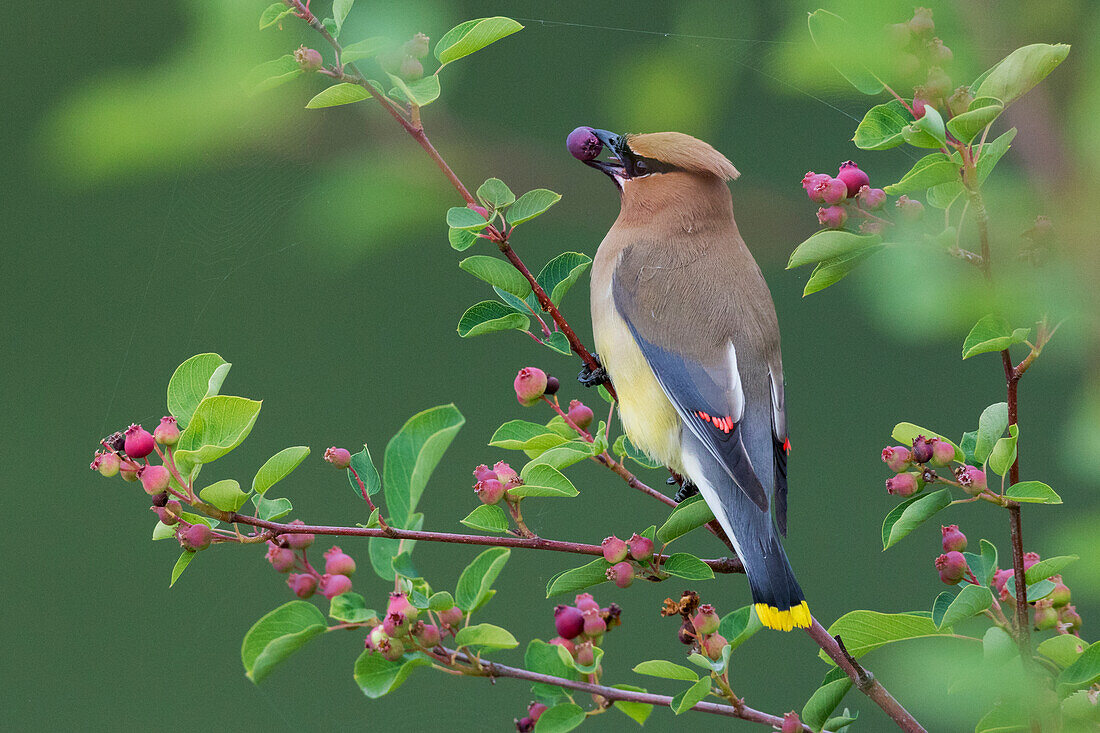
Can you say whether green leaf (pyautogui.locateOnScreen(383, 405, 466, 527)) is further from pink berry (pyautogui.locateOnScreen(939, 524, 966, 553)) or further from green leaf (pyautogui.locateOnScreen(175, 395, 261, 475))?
pink berry (pyautogui.locateOnScreen(939, 524, 966, 553))

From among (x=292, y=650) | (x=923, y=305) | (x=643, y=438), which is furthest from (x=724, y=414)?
(x=292, y=650)

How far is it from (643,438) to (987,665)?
473 millimetres

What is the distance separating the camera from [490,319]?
3.36 ft

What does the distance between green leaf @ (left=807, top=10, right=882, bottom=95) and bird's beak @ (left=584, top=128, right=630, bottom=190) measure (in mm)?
426

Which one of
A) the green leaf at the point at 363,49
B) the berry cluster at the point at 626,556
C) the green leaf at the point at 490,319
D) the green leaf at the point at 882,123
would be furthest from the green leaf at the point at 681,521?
the green leaf at the point at 363,49

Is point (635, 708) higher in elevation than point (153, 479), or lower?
lower

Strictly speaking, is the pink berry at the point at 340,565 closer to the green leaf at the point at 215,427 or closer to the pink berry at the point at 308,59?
the green leaf at the point at 215,427

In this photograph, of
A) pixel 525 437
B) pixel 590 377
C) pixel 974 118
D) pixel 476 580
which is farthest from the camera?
pixel 590 377

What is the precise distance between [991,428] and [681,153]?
541mm

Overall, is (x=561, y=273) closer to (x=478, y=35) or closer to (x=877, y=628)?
(x=478, y=35)

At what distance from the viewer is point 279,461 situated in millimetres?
863

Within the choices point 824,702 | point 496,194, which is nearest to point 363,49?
point 496,194

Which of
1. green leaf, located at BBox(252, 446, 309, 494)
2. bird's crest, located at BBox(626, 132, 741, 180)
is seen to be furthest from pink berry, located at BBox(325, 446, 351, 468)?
bird's crest, located at BBox(626, 132, 741, 180)

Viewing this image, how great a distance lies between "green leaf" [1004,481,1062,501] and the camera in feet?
2.68
